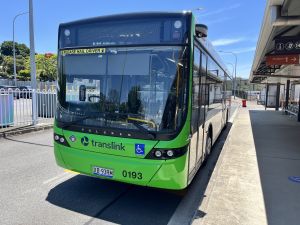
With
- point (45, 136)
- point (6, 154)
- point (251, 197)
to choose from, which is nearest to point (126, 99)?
point (251, 197)

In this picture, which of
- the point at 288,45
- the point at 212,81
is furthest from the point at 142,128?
the point at 288,45

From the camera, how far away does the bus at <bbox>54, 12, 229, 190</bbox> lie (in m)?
4.01

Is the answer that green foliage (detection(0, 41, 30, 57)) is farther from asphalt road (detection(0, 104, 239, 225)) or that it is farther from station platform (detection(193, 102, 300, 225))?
station platform (detection(193, 102, 300, 225))

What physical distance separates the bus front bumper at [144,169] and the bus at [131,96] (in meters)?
0.01

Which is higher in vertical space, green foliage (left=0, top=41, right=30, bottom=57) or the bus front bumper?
green foliage (left=0, top=41, right=30, bottom=57)

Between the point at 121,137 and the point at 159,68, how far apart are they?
116 cm

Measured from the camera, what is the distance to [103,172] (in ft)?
14.4

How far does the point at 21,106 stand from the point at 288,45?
11.3 metres

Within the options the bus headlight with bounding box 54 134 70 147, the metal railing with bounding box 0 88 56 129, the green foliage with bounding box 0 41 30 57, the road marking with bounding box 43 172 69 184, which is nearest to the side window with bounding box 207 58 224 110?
the bus headlight with bounding box 54 134 70 147

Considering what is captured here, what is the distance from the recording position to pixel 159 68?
405 cm

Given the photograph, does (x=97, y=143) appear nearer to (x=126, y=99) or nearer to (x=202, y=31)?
(x=126, y=99)

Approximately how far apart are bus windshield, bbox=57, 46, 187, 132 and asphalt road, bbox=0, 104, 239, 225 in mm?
1309

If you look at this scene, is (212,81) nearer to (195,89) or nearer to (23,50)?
(195,89)

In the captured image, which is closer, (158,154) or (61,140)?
(158,154)
